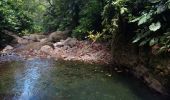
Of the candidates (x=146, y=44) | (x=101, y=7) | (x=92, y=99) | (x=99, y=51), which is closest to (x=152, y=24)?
(x=146, y=44)

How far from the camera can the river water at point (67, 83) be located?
8.05 metres

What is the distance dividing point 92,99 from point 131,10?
4206mm

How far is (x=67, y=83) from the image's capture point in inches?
363

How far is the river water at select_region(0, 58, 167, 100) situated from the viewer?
317 inches

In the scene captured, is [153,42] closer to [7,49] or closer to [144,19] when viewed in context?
[144,19]

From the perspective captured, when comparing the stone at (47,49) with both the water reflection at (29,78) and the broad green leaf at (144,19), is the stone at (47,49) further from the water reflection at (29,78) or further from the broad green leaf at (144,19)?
the broad green leaf at (144,19)

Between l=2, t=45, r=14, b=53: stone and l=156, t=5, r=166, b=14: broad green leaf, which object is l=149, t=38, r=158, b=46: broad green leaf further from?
l=2, t=45, r=14, b=53: stone

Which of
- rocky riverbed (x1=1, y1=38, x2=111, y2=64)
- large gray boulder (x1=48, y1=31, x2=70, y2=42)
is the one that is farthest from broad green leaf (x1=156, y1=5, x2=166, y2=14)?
large gray boulder (x1=48, y1=31, x2=70, y2=42)

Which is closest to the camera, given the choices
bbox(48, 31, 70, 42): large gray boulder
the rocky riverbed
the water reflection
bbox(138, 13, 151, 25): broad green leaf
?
the water reflection

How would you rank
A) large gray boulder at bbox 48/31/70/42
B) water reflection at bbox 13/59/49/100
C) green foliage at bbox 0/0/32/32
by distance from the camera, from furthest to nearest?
1. large gray boulder at bbox 48/31/70/42
2. green foliage at bbox 0/0/32/32
3. water reflection at bbox 13/59/49/100

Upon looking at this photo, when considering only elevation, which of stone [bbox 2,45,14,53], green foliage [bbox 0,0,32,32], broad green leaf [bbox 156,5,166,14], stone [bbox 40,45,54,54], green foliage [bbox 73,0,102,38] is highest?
green foliage [bbox 0,0,32,32]

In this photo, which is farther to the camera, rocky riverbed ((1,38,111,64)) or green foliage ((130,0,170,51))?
rocky riverbed ((1,38,111,64))

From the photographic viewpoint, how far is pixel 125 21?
410 inches

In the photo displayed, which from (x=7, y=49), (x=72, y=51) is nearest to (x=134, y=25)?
(x=72, y=51)
